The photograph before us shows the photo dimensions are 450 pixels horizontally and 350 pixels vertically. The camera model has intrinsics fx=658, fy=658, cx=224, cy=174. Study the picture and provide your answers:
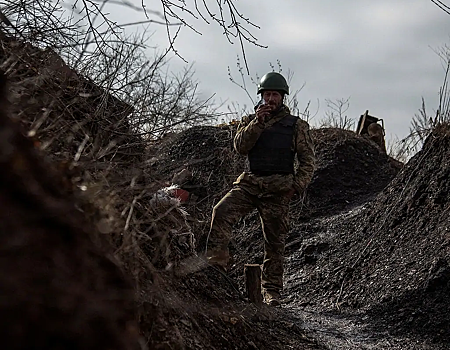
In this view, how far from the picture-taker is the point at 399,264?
7809 millimetres

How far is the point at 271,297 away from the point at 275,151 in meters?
1.44

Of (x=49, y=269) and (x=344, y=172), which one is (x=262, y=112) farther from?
(x=344, y=172)

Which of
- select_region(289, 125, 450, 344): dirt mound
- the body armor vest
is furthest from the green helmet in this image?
select_region(289, 125, 450, 344): dirt mound

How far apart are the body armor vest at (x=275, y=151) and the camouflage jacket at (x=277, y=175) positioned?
2.0 inches

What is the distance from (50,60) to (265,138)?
2968 millimetres

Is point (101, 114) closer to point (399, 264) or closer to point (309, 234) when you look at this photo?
point (399, 264)

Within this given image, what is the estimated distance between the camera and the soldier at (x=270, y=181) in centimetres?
648

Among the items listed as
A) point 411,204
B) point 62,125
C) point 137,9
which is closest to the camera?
point 62,125

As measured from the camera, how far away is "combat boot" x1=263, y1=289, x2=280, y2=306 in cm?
642

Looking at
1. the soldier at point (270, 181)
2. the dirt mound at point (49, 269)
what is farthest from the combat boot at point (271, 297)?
the dirt mound at point (49, 269)

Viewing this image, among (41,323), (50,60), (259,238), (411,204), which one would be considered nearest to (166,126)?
(50,60)

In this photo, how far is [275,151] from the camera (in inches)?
259

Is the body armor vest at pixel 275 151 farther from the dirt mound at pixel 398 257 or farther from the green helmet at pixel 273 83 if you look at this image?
the dirt mound at pixel 398 257

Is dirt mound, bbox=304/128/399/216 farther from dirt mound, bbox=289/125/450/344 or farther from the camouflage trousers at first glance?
the camouflage trousers
